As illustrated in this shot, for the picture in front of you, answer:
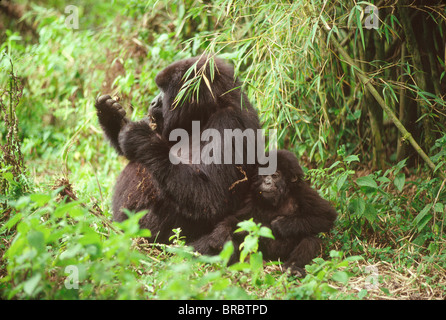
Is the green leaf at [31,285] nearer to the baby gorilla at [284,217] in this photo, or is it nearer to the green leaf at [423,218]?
the baby gorilla at [284,217]

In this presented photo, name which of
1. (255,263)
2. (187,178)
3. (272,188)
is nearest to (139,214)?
(255,263)

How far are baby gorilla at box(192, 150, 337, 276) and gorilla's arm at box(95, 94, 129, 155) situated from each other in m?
1.31

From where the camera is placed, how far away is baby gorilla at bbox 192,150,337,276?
309 cm

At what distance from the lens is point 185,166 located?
10.4 ft

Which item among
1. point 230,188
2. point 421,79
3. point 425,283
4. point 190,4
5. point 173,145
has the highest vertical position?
point 190,4

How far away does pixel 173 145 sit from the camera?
3.51 m

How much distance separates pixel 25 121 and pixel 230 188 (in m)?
4.05

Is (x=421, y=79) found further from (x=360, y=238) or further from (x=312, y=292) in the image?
(x=312, y=292)

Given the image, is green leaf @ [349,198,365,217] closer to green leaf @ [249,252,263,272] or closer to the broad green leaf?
the broad green leaf

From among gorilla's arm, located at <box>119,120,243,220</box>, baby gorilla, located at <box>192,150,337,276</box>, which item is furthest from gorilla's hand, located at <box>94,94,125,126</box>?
baby gorilla, located at <box>192,150,337,276</box>

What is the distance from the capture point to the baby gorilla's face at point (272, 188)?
3234 millimetres
